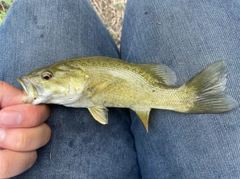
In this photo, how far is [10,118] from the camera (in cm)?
121

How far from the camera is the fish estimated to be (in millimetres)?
1306

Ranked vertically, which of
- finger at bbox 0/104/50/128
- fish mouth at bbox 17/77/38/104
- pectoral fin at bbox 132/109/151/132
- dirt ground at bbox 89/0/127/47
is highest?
fish mouth at bbox 17/77/38/104

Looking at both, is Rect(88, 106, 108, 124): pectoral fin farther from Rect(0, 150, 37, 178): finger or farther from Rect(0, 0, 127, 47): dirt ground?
Rect(0, 0, 127, 47): dirt ground

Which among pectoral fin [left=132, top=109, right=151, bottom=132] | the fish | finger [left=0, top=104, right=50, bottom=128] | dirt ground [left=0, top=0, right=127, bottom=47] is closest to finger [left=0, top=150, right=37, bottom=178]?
finger [left=0, top=104, right=50, bottom=128]

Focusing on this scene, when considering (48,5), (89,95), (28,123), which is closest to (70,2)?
(48,5)

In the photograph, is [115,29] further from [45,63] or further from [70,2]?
[45,63]

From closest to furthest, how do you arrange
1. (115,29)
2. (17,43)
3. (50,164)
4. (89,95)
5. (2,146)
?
(2,146) < (89,95) < (50,164) < (17,43) < (115,29)

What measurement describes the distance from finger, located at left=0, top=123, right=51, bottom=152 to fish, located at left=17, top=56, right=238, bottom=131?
0.44 feet

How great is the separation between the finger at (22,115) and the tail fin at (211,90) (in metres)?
0.69

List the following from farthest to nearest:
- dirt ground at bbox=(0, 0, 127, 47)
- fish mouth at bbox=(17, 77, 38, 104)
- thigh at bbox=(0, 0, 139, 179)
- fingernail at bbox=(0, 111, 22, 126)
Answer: dirt ground at bbox=(0, 0, 127, 47) < thigh at bbox=(0, 0, 139, 179) < fish mouth at bbox=(17, 77, 38, 104) < fingernail at bbox=(0, 111, 22, 126)

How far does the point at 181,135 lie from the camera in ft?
4.72

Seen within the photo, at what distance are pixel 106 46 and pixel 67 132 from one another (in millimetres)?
593

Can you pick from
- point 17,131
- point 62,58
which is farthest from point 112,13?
point 17,131

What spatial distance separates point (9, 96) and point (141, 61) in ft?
2.28
